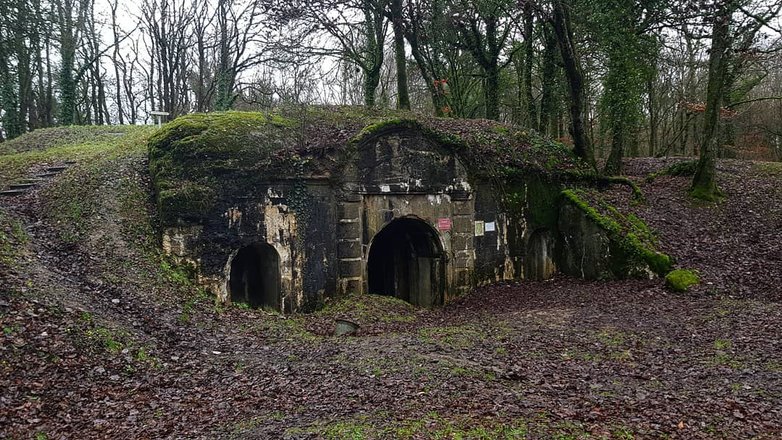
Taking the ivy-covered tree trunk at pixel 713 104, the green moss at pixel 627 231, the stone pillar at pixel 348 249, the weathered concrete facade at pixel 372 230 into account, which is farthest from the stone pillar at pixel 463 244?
the ivy-covered tree trunk at pixel 713 104

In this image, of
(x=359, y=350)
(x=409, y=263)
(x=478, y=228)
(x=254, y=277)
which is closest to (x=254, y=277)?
(x=254, y=277)

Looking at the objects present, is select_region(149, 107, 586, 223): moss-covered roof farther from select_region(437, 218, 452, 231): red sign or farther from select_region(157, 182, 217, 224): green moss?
select_region(437, 218, 452, 231): red sign

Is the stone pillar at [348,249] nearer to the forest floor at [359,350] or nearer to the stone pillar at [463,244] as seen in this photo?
the forest floor at [359,350]

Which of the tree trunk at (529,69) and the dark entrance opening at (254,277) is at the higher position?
the tree trunk at (529,69)

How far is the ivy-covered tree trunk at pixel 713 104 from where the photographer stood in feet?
44.6

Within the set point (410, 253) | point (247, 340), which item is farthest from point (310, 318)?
point (410, 253)

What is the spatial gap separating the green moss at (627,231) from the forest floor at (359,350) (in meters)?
0.49

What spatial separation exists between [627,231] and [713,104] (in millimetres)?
4849

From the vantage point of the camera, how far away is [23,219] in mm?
11039

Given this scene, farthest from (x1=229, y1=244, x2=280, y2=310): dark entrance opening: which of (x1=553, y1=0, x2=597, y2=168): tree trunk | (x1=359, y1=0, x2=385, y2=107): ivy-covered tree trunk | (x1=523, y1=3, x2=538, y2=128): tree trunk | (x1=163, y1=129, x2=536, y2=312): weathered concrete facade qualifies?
(x1=523, y1=3, x2=538, y2=128): tree trunk

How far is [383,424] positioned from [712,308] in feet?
23.9

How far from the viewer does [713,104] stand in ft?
48.6

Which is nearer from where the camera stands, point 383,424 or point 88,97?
point 383,424

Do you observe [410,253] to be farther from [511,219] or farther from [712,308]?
[712,308]
